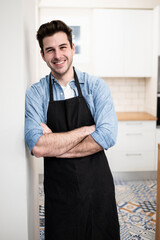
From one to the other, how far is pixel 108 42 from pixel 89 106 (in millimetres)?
2568

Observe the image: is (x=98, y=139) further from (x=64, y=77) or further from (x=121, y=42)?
(x=121, y=42)

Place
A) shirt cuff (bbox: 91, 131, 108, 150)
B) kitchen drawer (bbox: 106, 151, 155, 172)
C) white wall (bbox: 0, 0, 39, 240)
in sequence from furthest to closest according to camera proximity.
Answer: kitchen drawer (bbox: 106, 151, 155, 172), shirt cuff (bbox: 91, 131, 108, 150), white wall (bbox: 0, 0, 39, 240)

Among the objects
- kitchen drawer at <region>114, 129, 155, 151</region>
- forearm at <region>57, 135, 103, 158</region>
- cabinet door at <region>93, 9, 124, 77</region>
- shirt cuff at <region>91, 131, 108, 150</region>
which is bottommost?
kitchen drawer at <region>114, 129, 155, 151</region>

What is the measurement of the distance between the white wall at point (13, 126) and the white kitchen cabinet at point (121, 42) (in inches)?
110

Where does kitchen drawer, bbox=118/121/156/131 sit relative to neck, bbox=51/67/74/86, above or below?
below

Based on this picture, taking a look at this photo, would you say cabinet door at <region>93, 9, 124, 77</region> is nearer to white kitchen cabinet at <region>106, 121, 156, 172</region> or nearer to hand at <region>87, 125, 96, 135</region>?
white kitchen cabinet at <region>106, 121, 156, 172</region>

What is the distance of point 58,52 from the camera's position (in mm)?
1562

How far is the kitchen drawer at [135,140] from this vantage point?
388 centimetres

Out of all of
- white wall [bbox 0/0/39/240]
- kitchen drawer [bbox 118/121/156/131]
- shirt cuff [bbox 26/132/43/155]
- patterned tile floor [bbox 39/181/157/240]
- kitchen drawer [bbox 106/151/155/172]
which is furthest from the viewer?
kitchen drawer [bbox 106/151/155/172]

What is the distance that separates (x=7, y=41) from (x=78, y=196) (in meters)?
0.98

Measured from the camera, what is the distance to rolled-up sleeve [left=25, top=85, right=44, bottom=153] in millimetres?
1425

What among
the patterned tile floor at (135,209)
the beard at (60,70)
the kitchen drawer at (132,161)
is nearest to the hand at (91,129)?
the beard at (60,70)

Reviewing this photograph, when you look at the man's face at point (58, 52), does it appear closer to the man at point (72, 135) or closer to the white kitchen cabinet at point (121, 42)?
the man at point (72, 135)

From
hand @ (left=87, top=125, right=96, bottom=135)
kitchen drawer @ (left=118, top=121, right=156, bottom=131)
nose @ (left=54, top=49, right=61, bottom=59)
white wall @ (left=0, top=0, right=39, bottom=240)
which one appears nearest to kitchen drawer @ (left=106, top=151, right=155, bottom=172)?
kitchen drawer @ (left=118, top=121, right=156, bottom=131)
